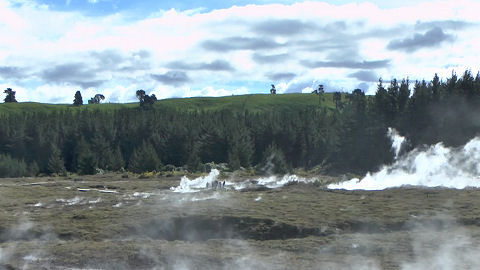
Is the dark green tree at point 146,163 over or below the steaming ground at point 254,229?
below

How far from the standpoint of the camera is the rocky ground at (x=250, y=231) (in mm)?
16719

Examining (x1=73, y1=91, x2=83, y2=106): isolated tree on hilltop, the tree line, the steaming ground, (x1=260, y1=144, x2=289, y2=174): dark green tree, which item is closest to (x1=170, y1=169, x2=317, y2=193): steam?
the steaming ground

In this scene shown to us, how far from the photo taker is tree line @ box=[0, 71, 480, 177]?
2244 inches

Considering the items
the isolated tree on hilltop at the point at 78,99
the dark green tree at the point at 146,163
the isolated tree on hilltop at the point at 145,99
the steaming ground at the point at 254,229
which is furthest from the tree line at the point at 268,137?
the isolated tree on hilltop at the point at 78,99

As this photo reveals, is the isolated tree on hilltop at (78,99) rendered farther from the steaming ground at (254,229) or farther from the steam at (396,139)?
the steaming ground at (254,229)

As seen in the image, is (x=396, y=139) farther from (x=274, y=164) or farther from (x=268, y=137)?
(x=268, y=137)

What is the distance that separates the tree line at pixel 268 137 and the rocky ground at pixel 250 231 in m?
29.4

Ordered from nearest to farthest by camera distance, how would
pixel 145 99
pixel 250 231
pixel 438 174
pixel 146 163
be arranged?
pixel 250 231
pixel 438 174
pixel 146 163
pixel 145 99

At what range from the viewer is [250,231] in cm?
2105

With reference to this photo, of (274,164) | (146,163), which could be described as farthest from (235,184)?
(146,163)

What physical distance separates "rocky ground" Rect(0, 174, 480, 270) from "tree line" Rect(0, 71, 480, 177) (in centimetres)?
2941

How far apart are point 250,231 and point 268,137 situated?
59.7 metres

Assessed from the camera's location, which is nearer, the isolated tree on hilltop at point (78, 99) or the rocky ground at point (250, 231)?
the rocky ground at point (250, 231)

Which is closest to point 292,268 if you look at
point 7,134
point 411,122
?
point 411,122
